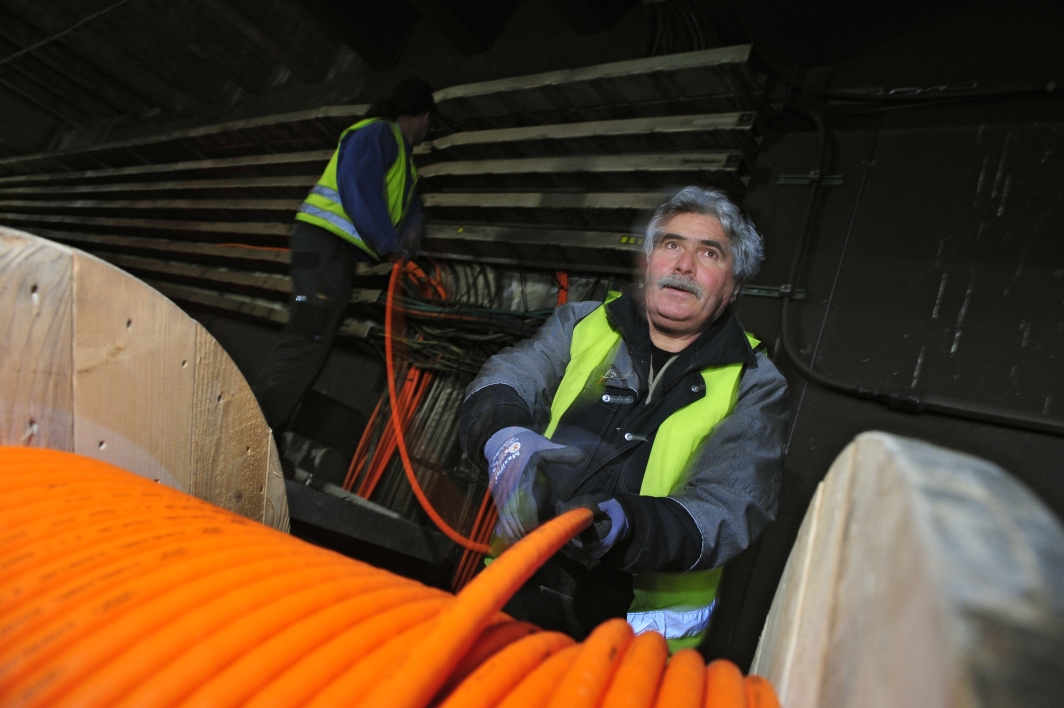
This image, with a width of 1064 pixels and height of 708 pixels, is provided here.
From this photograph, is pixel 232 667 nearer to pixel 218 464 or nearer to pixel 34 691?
pixel 34 691

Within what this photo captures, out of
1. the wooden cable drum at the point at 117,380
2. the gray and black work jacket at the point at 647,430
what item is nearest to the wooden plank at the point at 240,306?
the gray and black work jacket at the point at 647,430

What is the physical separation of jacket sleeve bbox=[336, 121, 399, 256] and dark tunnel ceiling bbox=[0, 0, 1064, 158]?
4.61 ft

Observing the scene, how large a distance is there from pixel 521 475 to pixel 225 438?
27.3 inches

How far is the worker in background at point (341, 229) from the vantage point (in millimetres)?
3436

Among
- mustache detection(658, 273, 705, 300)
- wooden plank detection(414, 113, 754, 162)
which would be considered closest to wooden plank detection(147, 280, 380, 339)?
wooden plank detection(414, 113, 754, 162)

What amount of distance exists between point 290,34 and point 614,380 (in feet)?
18.0

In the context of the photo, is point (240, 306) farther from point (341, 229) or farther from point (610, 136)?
point (610, 136)

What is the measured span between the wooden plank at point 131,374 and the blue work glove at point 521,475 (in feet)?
2.37

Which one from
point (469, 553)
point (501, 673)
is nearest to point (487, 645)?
point (501, 673)

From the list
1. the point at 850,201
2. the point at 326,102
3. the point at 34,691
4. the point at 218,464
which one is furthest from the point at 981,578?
the point at 326,102

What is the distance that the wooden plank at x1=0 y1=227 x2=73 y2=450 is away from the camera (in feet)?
3.42

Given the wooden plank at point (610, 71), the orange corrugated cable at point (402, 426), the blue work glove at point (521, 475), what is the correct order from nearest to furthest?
1. the blue work glove at point (521, 475)
2. the wooden plank at point (610, 71)
3. the orange corrugated cable at point (402, 426)

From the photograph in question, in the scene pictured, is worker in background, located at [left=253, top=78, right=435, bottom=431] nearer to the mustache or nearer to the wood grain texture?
the mustache

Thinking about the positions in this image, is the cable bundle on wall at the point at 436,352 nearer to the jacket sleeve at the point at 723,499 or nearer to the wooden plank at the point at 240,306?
the wooden plank at the point at 240,306
